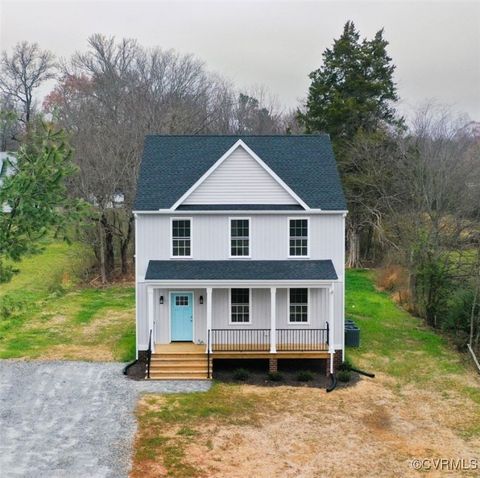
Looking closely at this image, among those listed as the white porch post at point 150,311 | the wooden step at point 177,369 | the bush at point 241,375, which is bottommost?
the bush at point 241,375

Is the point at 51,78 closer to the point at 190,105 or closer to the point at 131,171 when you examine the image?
the point at 190,105

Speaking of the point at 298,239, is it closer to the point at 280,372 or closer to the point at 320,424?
the point at 280,372

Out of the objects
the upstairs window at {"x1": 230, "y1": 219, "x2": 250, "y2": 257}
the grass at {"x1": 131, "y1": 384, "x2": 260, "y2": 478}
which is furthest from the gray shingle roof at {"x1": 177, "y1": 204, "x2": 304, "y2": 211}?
the grass at {"x1": 131, "y1": 384, "x2": 260, "y2": 478}

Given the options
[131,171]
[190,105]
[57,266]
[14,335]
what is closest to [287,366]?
[14,335]

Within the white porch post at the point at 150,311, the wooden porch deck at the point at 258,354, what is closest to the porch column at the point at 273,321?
the wooden porch deck at the point at 258,354

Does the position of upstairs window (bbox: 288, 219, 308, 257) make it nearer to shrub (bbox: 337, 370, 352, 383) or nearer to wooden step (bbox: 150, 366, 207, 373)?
shrub (bbox: 337, 370, 352, 383)

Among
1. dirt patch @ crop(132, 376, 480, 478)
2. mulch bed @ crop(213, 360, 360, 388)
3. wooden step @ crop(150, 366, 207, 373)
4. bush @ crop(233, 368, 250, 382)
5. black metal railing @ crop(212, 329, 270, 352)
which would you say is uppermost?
black metal railing @ crop(212, 329, 270, 352)

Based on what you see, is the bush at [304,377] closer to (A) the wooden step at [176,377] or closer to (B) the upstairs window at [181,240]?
(A) the wooden step at [176,377]
